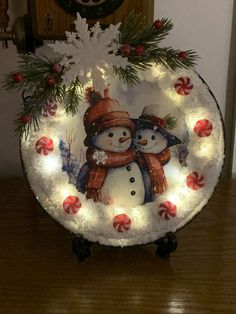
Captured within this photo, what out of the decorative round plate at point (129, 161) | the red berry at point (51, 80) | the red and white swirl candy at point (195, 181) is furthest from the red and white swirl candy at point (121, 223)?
the red berry at point (51, 80)

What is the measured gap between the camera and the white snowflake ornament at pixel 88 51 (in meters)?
0.65

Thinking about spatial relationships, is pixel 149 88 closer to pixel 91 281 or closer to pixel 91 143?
pixel 91 143

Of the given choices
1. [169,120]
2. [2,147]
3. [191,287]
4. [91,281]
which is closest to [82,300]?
[91,281]

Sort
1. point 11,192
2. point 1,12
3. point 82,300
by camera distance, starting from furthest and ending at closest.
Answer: point 11,192 < point 1,12 < point 82,300

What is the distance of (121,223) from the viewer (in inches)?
27.7

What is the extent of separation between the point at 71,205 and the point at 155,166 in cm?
14

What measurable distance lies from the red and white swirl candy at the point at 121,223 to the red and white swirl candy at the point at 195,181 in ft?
0.34

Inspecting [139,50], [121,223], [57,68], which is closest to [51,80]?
[57,68]

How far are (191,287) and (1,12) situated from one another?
536 millimetres

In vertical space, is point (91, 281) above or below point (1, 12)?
below

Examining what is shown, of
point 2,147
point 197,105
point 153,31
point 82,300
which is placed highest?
point 153,31

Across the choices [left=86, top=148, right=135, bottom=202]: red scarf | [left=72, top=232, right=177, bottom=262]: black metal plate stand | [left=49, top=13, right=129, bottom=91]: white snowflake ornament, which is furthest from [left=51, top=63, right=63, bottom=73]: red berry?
[left=72, top=232, right=177, bottom=262]: black metal plate stand

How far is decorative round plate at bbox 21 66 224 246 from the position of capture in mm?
704

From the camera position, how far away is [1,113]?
3.17ft
